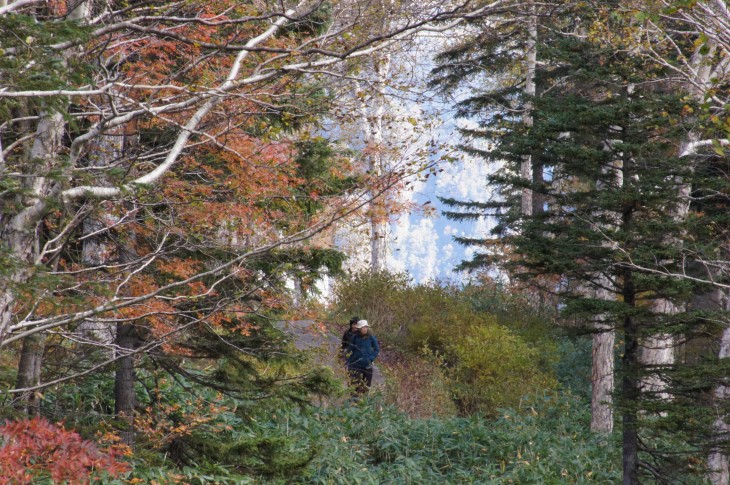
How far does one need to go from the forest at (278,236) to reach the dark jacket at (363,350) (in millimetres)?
320

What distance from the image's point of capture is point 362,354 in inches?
486

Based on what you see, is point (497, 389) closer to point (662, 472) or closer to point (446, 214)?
point (662, 472)

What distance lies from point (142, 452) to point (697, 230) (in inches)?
266

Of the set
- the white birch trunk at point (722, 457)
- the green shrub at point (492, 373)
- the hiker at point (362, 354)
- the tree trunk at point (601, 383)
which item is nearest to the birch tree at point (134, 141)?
the hiker at point (362, 354)

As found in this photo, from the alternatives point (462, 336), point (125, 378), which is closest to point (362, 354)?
point (462, 336)

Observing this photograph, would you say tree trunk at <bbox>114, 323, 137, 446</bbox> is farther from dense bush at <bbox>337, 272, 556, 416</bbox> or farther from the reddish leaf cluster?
dense bush at <bbox>337, 272, 556, 416</bbox>

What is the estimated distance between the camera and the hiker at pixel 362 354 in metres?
12.3

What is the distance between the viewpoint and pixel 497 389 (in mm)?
13508

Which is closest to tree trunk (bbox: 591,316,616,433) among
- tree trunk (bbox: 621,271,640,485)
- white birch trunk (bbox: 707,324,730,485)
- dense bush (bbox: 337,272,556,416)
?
dense bush (bbox: 337,272,556,416)

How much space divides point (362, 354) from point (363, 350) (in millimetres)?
75

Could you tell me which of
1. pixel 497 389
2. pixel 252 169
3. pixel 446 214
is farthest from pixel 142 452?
pixel 446 214

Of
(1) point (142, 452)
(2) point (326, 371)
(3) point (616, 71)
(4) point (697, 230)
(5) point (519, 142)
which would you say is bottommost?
(1) point (142, 452)

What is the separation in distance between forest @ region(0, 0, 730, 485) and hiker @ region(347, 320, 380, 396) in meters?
0.27

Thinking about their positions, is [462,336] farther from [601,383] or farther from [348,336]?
[348,336]
